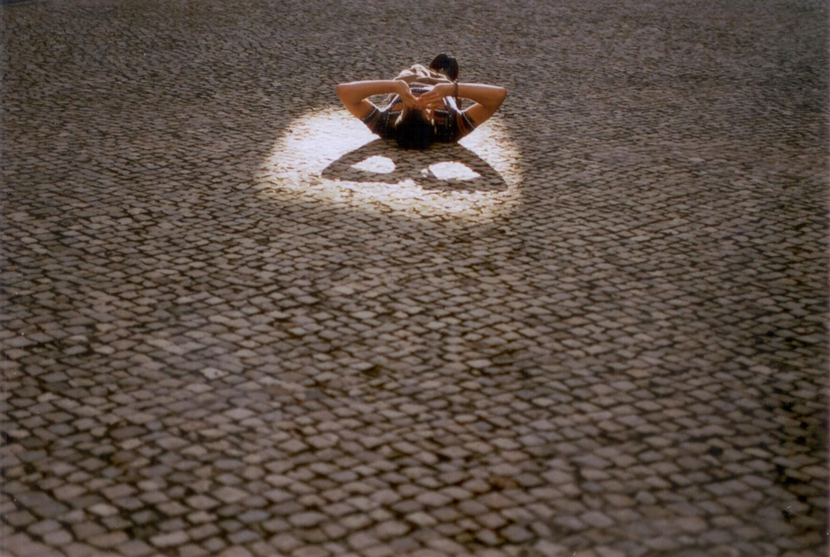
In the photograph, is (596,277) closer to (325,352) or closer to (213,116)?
(325,352)

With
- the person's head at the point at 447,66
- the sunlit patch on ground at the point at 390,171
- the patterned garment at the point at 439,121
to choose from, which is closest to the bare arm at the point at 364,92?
the patterned garment at the point at 439,121

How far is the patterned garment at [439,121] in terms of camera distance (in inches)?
271

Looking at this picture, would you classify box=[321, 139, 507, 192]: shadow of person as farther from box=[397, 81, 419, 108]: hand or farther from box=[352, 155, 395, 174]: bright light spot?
box=[397, 81, 419, 108]: hand

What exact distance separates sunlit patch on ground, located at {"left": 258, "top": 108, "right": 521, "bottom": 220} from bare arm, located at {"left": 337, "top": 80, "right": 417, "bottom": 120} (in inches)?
8.5

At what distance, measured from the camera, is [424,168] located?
6547mm

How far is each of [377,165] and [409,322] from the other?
7.50 ft

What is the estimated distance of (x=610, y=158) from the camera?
268 inches

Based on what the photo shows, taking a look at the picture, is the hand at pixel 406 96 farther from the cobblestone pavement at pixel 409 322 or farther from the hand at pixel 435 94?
the cobblestone pavement at pixel 409 322

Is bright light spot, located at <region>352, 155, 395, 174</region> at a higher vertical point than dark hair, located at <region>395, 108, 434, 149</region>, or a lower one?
lower

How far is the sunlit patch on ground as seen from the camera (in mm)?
5945

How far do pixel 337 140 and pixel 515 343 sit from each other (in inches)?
126

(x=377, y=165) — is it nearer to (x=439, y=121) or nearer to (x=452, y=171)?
(x=452, y=171)

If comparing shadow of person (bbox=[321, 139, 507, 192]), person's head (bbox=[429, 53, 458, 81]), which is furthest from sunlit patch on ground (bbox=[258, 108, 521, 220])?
person's head (bbox=[429, 53, 458, 81])

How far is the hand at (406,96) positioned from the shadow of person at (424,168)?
0.32 metres
